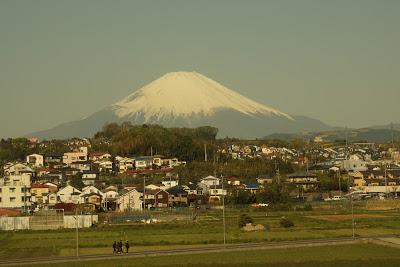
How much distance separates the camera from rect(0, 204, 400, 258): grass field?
25119 mm

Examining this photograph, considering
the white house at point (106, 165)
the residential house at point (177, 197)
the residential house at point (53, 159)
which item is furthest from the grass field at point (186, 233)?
the residential house at point (53, 159)

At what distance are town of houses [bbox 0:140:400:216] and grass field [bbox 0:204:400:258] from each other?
10.1 meters

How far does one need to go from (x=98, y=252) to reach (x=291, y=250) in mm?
5498

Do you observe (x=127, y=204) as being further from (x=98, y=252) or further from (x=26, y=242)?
(x=98, y=252)

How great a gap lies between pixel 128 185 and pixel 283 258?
1351 inches

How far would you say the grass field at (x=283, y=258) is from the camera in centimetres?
1944

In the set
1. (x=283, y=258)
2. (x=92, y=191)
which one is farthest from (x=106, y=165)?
(x=283, y=258)

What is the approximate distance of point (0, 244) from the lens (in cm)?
2677

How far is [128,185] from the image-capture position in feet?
177

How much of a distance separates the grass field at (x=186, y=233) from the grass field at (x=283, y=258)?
124 inches

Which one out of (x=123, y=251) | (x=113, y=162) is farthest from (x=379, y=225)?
(x=113, y=162)

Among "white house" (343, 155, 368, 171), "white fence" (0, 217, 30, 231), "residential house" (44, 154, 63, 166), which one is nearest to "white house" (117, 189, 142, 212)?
"white fence" (0, 217, 30, 231)

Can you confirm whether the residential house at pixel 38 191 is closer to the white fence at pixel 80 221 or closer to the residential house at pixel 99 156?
the residential house at pixel 99 156

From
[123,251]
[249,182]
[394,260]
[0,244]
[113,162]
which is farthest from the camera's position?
[113,162]
